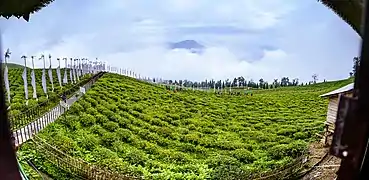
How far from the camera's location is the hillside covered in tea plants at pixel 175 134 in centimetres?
1078

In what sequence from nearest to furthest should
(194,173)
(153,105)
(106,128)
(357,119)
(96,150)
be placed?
(357,119)
(194,173)
(96,150)
(106,128)
(153,105)

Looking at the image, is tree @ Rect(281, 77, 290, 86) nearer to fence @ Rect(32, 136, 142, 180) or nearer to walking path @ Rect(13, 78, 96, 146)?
walking path @ Rect(13, 78, 96, 146)

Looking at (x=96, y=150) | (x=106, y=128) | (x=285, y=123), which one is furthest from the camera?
(x=285, y=123)

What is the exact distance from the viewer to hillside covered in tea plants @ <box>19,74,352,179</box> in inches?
424

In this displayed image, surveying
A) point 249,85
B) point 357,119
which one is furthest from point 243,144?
point 249,85

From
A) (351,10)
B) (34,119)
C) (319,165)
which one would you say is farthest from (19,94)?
(351,10)

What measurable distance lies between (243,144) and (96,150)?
5556 mm

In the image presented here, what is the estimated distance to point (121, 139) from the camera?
539 inches

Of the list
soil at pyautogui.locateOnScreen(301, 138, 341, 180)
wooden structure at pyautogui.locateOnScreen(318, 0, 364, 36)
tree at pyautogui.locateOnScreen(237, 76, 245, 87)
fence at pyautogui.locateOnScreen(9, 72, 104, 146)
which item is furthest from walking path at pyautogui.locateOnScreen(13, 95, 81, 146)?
tree at pyautogui.locateOnScreen(237, 76, 245, 87)

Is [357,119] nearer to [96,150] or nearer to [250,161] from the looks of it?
[96,150]

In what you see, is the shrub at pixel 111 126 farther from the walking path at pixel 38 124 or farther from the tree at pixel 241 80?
the tree at pixel 241 80

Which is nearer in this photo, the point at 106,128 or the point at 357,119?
the point at 357,119

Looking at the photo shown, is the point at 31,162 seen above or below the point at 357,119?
below

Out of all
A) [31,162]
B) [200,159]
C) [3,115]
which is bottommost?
[200,159]
